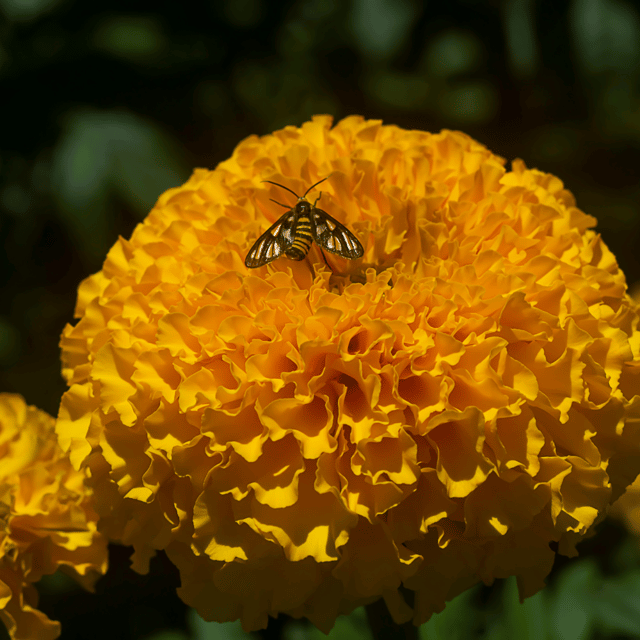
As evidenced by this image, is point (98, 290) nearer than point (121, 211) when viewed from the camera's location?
Yes

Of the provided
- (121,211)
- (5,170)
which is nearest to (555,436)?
(121,211)

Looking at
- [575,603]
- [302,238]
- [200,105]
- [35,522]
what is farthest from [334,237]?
[200,105]

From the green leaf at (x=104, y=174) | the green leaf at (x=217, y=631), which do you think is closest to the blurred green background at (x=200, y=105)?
the green leaf at (x=104, y=174)

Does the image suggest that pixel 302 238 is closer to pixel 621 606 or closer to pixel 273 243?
pixel 273 243

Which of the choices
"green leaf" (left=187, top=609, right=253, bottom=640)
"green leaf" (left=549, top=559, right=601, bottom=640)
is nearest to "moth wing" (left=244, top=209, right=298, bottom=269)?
"green leaf" (left=187, top=609, right=253, bottom=640)

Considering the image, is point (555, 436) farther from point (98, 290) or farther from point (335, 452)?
point (98, 290)
